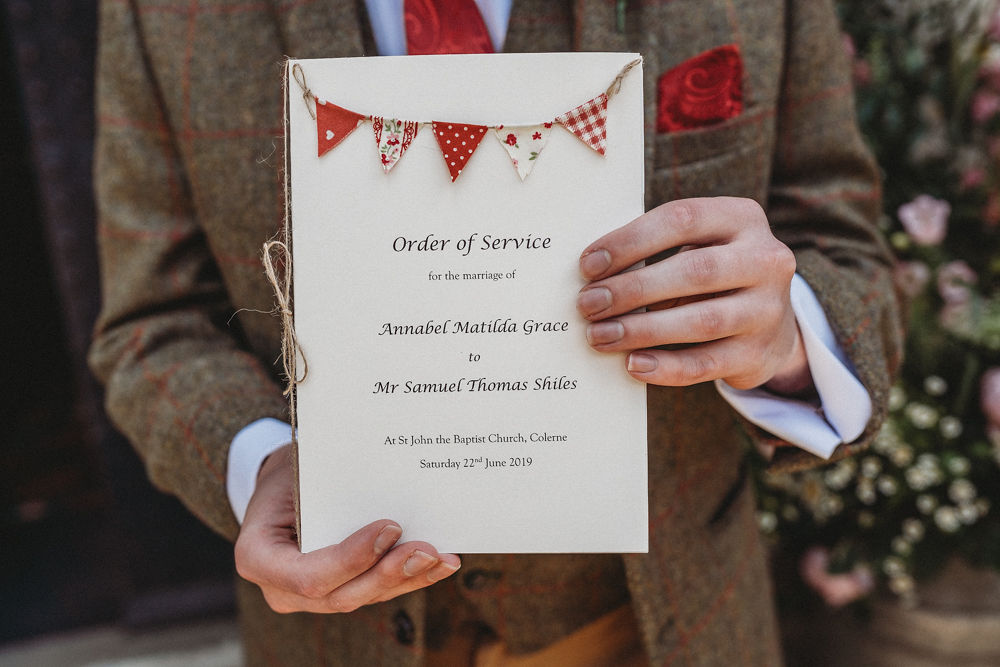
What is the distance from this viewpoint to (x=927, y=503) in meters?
1.10

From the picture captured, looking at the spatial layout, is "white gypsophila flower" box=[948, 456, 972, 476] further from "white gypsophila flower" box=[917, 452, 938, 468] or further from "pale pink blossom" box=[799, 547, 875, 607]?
"pale pink blossom" box=[799, 547, 875, 607]

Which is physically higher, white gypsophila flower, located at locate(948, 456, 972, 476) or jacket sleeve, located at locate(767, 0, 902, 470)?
jacket sleeve, located at locate(767, 0, 902, 470)

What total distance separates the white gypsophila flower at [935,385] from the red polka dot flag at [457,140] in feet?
3.27

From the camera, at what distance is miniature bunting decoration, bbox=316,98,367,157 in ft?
1.53

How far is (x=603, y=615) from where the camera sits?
2.49ft

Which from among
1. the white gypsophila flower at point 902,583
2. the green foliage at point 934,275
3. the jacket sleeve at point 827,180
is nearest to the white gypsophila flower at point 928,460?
the green foliage at point 934,275

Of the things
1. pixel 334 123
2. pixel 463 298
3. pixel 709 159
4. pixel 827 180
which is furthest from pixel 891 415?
pixel 334 123

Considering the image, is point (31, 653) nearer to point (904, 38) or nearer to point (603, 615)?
point (603, 615)

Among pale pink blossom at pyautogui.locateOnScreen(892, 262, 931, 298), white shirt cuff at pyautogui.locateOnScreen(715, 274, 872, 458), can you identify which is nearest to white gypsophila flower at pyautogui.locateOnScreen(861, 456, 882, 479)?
pale pink blossom at pyautogui.locateOnScreen(892, 262, 931, 298)

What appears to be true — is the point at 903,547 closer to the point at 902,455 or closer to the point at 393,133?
the point at 902,455

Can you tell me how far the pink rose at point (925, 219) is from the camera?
1054mm

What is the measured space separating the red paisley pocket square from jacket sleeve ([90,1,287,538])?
Answer: 50 centimetres

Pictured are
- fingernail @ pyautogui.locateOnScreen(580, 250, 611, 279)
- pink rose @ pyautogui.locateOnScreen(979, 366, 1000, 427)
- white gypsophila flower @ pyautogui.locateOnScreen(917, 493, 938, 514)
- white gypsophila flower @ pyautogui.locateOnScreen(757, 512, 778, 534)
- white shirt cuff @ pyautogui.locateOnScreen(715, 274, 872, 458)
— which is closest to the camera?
fingernail @ pyautogui.locateOnScreen(580, 250, 611, 279)

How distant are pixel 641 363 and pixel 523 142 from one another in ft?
0.61
